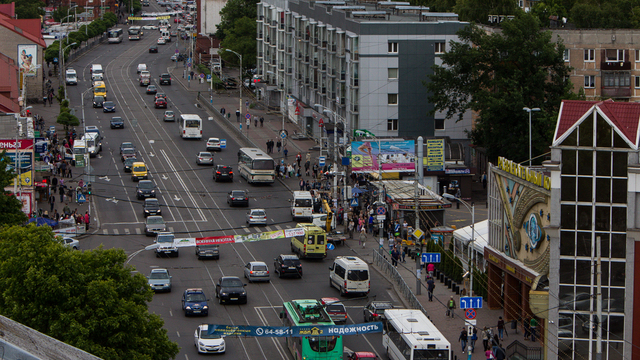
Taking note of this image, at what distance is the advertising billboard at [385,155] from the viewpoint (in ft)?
261

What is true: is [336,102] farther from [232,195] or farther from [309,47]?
[232,195]

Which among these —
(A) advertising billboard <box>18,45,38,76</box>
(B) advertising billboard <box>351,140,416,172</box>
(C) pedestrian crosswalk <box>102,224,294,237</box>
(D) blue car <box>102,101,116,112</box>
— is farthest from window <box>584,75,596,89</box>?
(A) advertising billboard <box>18,45,38,76</box>

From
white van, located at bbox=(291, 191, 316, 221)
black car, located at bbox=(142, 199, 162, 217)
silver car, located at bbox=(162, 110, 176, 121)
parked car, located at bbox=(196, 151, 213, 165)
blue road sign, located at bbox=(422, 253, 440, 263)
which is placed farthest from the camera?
silver car, located at bbox=(162, 110, 176, 121)

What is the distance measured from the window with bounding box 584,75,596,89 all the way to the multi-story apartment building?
12689 millimetres

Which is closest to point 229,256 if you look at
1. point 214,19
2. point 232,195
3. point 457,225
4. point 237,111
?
point 232,195

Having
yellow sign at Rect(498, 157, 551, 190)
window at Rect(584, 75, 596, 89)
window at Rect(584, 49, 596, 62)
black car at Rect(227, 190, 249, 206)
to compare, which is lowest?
black car at Rect(227, 190, 249, 206)

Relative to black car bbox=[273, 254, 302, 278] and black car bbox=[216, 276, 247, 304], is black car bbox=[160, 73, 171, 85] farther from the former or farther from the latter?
black car bbox=[216, 276, 247, 304]

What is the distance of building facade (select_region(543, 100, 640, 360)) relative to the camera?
39656mm

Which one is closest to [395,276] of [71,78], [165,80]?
[165,80]

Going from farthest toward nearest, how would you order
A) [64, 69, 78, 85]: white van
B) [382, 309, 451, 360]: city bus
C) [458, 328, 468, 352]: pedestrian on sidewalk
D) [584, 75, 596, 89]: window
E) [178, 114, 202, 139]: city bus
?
[64, 69, 78, 85]: white van
[178, 114, 202, 139]: city bus
[584, 75, 596, 89]: window
[458, 328, 468, 352]: pedestrian on sidewalk
[382, 309, 451, 360]: city bus

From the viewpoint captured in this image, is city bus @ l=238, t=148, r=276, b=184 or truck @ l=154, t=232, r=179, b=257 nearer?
truck @ l=154, t=232, r=179, b=257

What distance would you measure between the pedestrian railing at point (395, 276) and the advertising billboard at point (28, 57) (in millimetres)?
68776

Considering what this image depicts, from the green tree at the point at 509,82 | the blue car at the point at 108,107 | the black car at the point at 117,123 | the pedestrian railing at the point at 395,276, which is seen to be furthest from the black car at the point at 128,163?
the pedestrian railing at the point at 395,276

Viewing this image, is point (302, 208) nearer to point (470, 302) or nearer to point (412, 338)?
point (470, 302)
